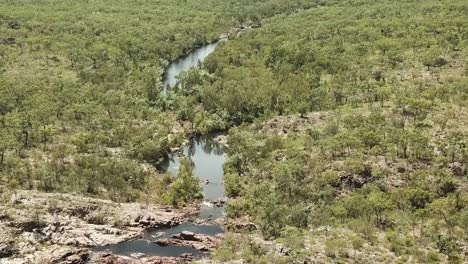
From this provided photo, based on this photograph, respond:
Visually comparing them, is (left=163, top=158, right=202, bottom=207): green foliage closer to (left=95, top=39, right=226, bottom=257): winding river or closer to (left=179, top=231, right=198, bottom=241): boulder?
(left=95, top=39, right=226, bottom=257): winding river

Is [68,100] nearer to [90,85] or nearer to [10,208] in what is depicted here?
[90,85]

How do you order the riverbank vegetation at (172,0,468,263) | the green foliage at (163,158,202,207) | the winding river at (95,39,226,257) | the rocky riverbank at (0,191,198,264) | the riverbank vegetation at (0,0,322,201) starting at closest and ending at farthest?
the rocky riverbank at (0,191,198,264) → the riverbank vegetation at (172,0,468,263) → the winding river at (95,39,226,257) → the green foliage at (163,158,202,207) → the riverbank vegetation at (0,0,322,201)

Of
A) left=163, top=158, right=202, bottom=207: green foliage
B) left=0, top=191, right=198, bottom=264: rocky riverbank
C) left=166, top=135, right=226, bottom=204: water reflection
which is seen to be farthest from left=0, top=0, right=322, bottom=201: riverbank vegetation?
left=163, top=158, right=202, bottom=207: green foliage

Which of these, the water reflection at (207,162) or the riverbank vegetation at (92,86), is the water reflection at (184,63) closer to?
the riverbank vegetation at (92,86)

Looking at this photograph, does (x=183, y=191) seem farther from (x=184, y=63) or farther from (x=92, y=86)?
(x=184, y=63)

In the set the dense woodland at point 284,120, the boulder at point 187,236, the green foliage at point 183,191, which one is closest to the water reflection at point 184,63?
the dense woodland at point 284,120

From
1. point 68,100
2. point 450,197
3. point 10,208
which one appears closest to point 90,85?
point 68,100

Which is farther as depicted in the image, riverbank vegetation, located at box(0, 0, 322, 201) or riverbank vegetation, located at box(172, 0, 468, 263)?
riverbank vegetation, located at box(0, 0, 322, 201)
